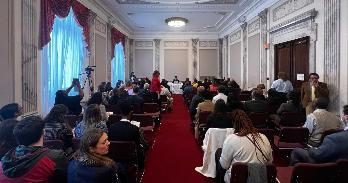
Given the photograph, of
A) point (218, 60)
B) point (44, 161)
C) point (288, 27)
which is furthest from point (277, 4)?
point (218, 60)

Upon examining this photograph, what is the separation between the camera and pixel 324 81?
7367mm

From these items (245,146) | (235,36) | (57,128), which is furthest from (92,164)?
(235,36)

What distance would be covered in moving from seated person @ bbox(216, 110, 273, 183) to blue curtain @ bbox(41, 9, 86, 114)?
4860 mm

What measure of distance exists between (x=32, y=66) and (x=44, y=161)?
4.06m

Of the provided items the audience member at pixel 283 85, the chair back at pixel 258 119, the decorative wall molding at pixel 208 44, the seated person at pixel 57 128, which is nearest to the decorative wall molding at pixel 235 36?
the decorative wall molding at pixel 208 44

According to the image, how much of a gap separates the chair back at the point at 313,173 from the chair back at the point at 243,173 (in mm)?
171

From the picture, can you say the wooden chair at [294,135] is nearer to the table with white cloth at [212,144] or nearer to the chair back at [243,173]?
the table with white cloth at [212,144]

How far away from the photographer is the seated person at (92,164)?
7.72 ft

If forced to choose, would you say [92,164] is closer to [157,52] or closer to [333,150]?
[333,150]

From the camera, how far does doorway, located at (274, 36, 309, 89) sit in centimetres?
863

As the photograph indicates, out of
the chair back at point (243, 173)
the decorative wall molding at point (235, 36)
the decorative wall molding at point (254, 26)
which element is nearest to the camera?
the chair back at point (243, 173)

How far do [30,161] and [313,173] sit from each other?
7.10ft

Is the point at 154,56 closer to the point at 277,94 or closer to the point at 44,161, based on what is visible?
the point at 277,94

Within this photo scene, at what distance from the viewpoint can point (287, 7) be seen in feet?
31.0
